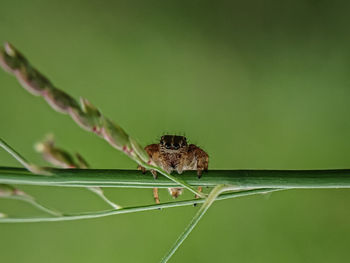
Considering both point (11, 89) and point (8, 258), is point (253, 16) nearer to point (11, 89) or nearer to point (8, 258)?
point (11, 89)

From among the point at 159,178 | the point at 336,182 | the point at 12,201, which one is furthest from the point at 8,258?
the point at 336,182

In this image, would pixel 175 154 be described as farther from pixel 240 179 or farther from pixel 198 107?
pixel 198 107

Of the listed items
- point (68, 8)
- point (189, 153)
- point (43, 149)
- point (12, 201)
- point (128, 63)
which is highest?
point (68, 8)

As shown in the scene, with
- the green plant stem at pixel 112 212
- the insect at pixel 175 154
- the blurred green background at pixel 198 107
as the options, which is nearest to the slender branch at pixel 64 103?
the green plant stem at pixel 112 212

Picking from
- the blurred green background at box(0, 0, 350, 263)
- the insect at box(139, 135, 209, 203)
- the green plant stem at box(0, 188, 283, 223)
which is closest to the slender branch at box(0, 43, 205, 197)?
the green plant stem at box(0, 188, 283, 223)

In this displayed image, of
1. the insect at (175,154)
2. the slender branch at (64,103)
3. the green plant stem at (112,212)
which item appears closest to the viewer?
the slender branch at (64,103)

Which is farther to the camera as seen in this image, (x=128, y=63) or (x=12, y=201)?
(x=128, y=63)

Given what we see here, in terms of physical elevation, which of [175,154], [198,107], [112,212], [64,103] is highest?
[198,107]

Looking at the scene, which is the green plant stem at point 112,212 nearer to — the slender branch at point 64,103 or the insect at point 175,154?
the slender branch at point 64,103

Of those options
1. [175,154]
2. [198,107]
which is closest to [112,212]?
[175,154]
